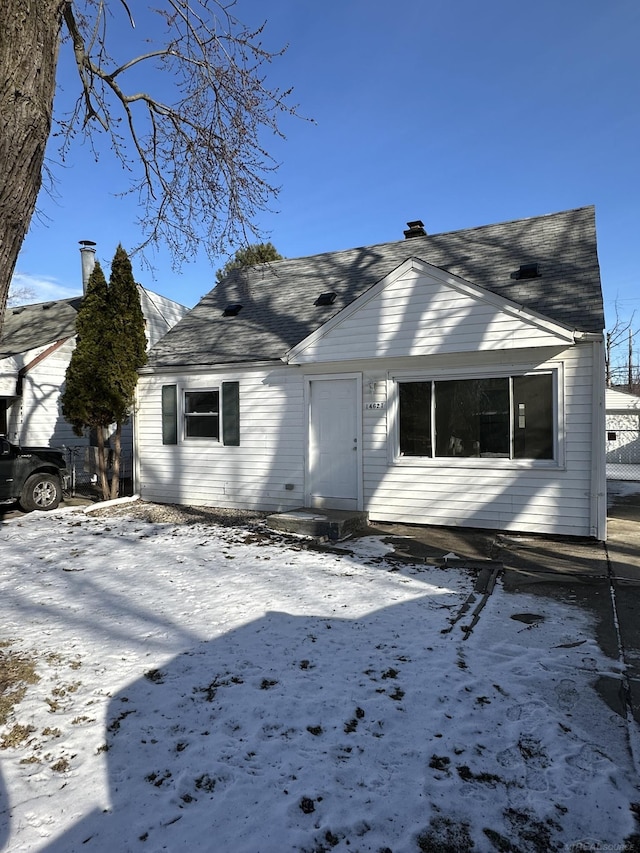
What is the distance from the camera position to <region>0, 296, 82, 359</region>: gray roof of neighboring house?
46.0ft

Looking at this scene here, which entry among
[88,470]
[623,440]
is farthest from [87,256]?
[623,440]

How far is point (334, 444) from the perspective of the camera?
9.15m

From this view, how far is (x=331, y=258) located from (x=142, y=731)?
36.5ft

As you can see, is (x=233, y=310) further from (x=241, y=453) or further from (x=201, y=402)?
(x=241, y=453)

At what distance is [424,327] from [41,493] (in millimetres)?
7630

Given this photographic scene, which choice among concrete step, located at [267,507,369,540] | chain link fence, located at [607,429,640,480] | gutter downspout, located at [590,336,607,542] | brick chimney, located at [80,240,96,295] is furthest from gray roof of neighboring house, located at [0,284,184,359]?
chain link fence, located at [607,429,640,480]

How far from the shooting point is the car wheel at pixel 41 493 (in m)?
9.48

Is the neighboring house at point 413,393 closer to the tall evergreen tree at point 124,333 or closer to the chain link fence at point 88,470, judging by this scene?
the tall evergreen tree at point 124,333

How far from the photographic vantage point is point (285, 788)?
235cm

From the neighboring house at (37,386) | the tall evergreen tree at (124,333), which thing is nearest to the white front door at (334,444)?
the tall evergreen tree at (124,333)

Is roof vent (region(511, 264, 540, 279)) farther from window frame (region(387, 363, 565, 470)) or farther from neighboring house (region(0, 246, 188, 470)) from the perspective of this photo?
neighboring house (region(0, 246, 188, 470))

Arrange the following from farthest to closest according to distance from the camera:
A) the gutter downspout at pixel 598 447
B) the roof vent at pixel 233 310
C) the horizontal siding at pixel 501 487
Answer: the roof vent at pixel 233 310 → the horizontal siding at pixel 501 487 → the gutter downspout at pixel 598 447

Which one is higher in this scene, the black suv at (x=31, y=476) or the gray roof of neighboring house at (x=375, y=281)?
the gray roof of neighboring house at (x=375, y=281)

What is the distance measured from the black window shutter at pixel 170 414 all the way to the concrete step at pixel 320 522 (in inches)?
141
